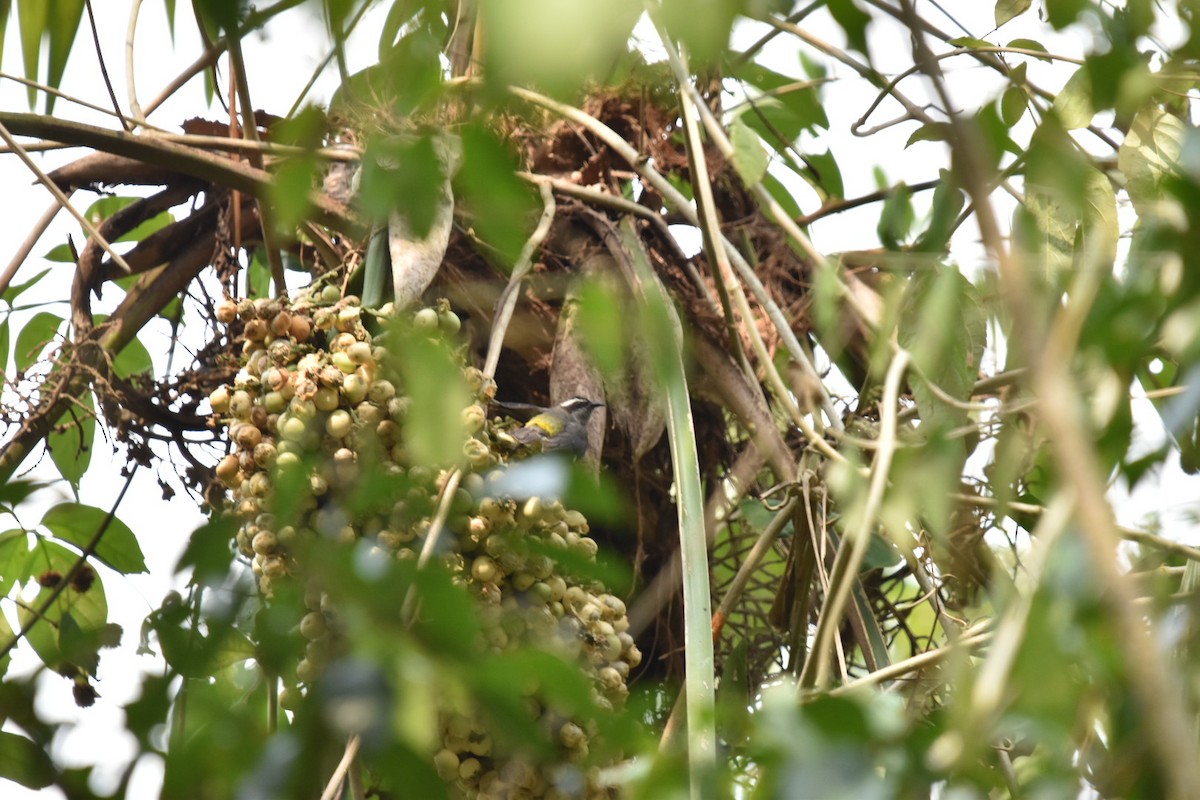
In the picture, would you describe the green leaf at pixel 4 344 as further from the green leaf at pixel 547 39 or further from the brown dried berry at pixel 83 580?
the green leaf at pixel 547 39

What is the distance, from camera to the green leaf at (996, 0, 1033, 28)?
1521mm

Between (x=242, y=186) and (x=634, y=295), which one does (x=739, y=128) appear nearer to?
(x=634, y=295)

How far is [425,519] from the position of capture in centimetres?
98

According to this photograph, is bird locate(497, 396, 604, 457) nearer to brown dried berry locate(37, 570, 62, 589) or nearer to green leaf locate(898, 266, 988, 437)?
green leaf locate(898, 266, 988, 437)

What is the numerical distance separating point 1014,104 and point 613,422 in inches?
24.9

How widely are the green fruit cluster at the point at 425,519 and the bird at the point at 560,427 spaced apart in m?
0.10

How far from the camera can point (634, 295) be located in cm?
152

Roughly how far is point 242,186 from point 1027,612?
1182 millimetres

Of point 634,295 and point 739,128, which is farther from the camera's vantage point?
point 634,295

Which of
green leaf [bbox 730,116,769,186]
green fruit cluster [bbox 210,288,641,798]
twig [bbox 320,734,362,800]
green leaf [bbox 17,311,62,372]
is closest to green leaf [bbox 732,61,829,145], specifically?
green leaf [bbox 730,116,769,186]

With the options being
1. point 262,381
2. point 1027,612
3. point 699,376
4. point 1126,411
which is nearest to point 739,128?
point 699,376

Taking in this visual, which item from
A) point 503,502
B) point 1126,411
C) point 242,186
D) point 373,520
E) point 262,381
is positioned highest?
point 242,186

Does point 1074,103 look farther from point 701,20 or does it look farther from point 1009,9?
point 701,20

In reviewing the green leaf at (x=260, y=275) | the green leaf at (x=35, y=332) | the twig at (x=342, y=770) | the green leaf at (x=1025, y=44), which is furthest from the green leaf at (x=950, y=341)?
the green leaf at (x=35, y=332)
